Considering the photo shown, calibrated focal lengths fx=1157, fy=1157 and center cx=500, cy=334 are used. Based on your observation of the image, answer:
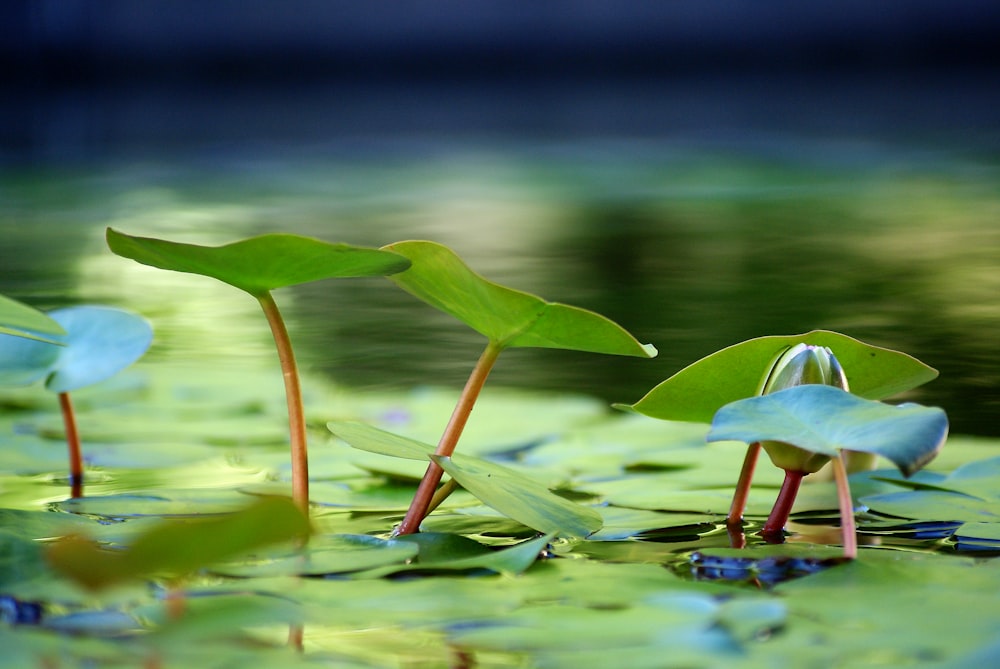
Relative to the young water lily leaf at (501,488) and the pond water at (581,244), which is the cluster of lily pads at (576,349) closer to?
the young water lily leaf at (501,488)

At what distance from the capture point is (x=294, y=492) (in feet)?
2.10

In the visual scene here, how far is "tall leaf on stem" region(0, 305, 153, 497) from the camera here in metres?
0.77

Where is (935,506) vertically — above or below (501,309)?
below

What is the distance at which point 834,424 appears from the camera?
0.53m

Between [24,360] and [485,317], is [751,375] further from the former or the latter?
[24,360]

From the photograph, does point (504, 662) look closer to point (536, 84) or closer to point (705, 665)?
point (705, 665)

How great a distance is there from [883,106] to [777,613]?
736 cm

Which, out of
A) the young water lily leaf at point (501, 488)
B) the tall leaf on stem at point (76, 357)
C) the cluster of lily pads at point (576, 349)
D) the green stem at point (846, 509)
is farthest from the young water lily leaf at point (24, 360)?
the green stem at point (846, 509)

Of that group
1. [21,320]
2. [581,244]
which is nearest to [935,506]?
[21,320]

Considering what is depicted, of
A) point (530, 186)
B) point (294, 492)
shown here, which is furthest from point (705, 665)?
point (530, 186)

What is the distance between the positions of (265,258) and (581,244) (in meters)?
2.09

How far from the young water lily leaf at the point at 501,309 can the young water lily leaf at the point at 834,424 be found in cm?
6

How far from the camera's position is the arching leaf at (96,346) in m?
0.77

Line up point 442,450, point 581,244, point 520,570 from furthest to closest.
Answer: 1. point 581,244
2. point 442,450
3. point 520,570
